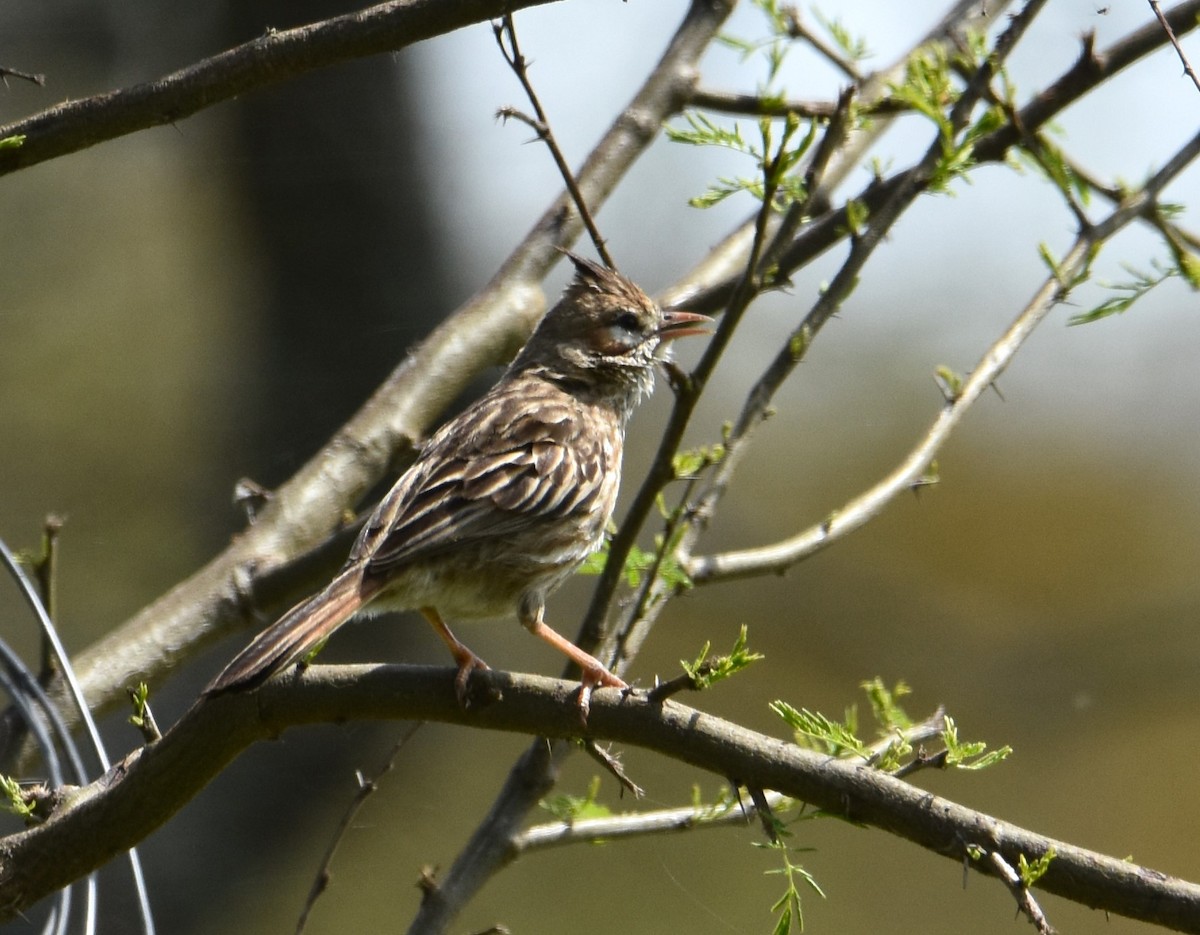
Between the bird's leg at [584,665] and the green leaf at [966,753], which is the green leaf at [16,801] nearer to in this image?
the bird's leg at [584,665]

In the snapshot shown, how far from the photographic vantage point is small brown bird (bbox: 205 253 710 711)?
10.6 ft

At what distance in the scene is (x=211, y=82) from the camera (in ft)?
8.96

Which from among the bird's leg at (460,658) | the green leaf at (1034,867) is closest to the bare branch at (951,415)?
the bird's leg at (460,658)

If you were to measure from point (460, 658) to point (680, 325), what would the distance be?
5.46 ft

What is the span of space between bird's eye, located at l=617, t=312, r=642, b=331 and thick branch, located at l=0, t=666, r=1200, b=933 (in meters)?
2.14

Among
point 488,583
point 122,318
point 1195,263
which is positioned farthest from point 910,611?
point 122,318

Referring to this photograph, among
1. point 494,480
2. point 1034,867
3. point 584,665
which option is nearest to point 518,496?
point 494,480

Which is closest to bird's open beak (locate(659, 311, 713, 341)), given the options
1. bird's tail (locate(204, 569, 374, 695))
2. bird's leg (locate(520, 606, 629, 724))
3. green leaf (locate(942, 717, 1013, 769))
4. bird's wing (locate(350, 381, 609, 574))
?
bird's wing (locate(350, 381, 609, 574))

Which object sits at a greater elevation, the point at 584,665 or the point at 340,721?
the point at 584,665

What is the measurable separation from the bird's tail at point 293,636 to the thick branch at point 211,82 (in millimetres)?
1104

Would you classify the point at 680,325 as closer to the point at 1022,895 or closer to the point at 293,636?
the point at 293,636

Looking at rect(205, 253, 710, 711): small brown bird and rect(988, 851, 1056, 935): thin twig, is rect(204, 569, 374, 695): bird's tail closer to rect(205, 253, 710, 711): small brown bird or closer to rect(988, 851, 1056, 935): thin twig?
rect(205, 253, 710, 711): small brown bird

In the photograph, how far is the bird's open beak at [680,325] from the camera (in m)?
4.42

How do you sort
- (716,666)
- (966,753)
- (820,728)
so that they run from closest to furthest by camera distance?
(716,666) → (966,753) → (820,728)
